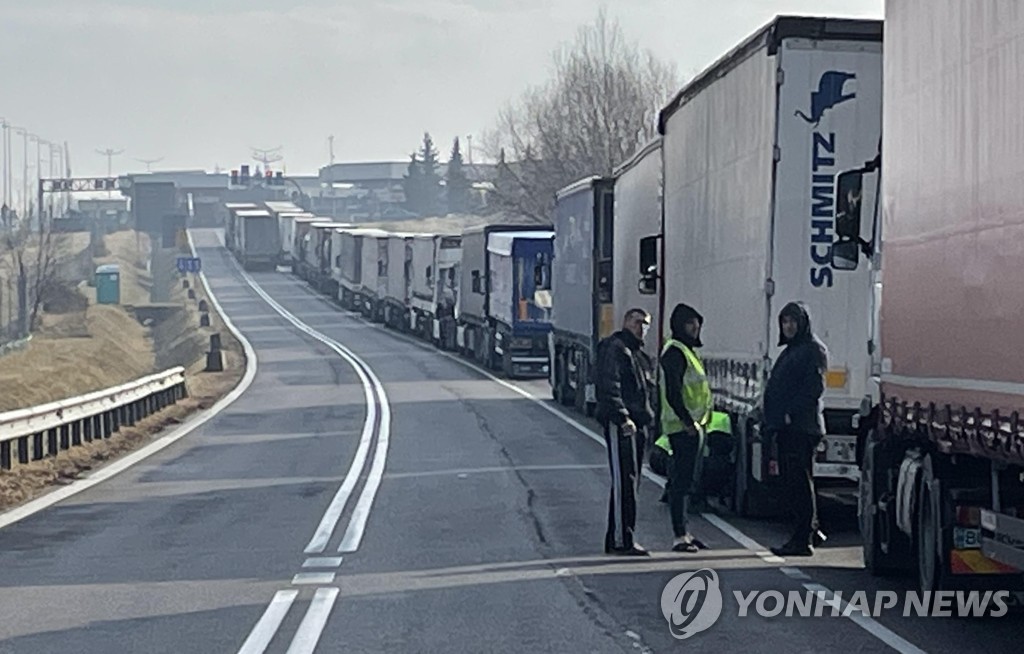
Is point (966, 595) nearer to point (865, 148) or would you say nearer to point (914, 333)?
point (914, 333)

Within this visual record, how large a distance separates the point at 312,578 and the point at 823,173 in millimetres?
5100

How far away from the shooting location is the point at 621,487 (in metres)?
13.8

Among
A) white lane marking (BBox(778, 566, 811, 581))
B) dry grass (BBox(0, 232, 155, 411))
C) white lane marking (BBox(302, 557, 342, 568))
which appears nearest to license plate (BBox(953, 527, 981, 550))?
white lane marking (BBox(778, 566, 811, 581))

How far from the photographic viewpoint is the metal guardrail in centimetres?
2089

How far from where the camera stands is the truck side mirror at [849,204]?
12.8 metres

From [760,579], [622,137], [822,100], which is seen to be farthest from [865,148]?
[622,137]

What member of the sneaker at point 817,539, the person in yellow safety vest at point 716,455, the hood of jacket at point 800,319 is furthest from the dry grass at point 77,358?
the hood of jacket at point 800,319

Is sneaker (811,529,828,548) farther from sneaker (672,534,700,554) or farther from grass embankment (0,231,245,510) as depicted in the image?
grass embankment (0,231,245,510)

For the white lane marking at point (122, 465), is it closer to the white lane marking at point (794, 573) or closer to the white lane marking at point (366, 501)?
the white lane marking at point (366, 501)

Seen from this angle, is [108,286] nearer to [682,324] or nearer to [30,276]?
[30,276]

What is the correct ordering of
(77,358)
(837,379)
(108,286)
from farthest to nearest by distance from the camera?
1. (108,286)
2. (77,358)
3. (837,379)

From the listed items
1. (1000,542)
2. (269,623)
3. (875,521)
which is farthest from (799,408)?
(269,623)

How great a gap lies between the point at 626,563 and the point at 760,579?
1201 mm

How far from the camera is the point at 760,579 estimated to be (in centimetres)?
1259
